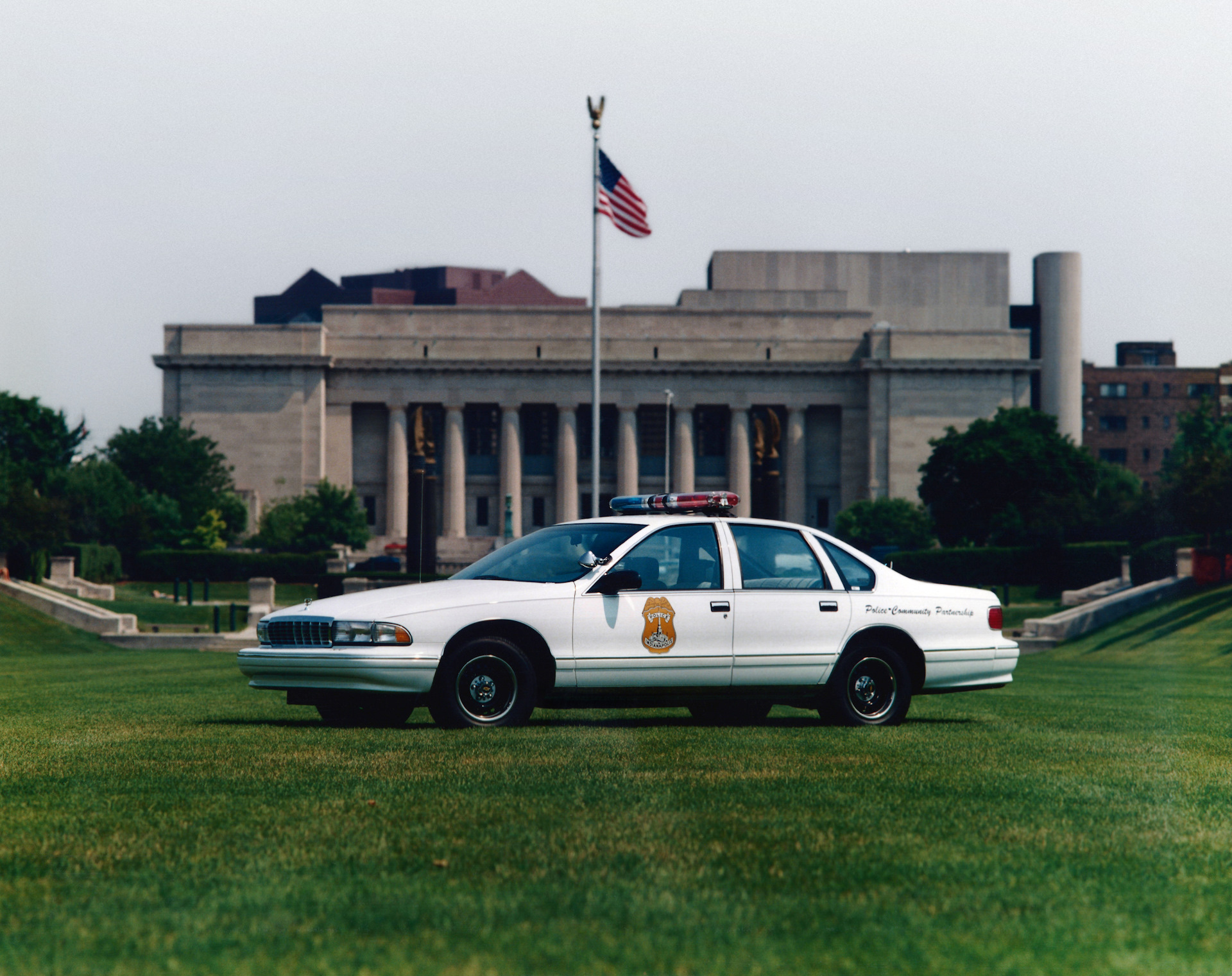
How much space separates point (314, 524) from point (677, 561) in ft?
242

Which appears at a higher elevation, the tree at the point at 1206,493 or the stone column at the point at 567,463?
the stone column at the point at 567,463

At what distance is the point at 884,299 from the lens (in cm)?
11212

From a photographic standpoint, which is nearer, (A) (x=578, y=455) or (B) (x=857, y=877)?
(B) (x=857, y=877)

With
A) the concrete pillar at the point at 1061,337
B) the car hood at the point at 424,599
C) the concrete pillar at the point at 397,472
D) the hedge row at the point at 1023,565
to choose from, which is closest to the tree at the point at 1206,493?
the hedge row at the point at 1023,565

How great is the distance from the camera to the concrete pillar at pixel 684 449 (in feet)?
338

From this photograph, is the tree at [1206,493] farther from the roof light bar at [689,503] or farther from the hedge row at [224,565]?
the hedge row at [224,565]

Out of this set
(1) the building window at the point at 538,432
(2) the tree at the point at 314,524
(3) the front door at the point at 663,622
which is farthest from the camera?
(1) the building window at the point at 538,432

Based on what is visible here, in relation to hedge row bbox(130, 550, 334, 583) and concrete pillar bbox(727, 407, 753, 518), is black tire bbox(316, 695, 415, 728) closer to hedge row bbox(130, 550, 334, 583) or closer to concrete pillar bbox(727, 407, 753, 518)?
hedge row bbox(130, 550, 334, 583)

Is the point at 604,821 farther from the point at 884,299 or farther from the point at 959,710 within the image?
the point at 884,299

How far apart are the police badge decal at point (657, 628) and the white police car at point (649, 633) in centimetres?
1

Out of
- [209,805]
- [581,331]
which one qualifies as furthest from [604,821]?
[581,331]

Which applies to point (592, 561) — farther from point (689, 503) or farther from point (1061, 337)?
point (1061, 337)

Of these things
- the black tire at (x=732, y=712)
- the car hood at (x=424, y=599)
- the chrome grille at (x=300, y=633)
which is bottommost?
the black tire at (x=732, y=712)

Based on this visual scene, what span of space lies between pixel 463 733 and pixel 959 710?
557cm
